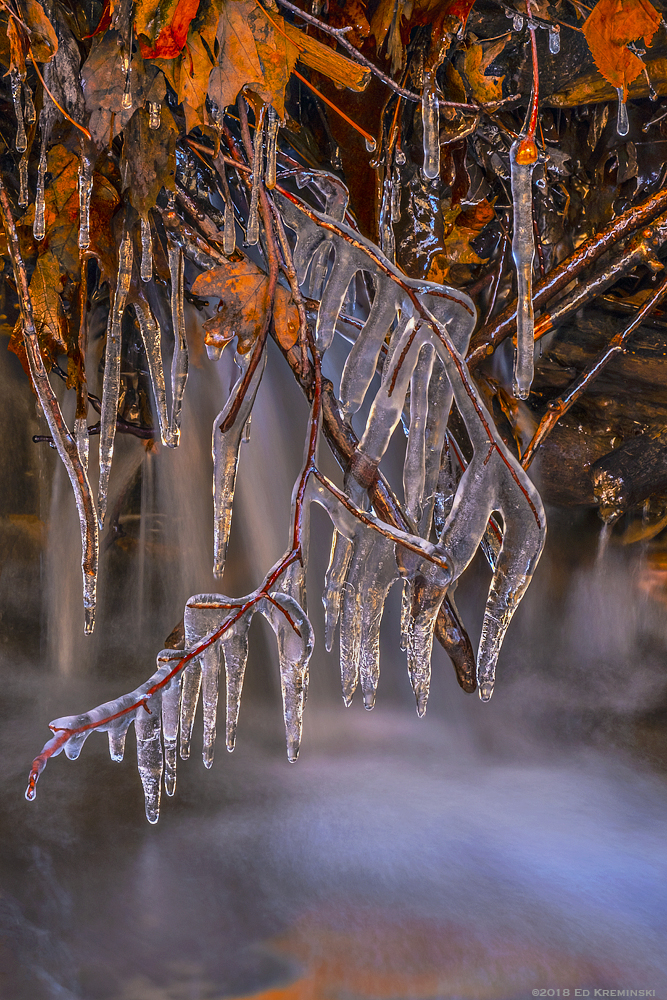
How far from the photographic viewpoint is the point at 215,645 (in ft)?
2.36

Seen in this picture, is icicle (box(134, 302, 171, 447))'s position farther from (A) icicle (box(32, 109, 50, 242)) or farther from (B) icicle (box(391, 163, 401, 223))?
(B) icicle (box(391, 163, 401, 223))

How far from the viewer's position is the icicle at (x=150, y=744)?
67cm

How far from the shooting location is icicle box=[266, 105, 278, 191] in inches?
33.4

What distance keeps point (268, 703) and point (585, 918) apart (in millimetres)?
1200

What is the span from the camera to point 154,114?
0.89 metres

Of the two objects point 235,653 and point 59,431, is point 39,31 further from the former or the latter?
point 235,653

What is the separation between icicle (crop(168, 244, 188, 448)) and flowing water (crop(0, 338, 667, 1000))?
0.74m

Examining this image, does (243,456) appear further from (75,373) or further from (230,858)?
(230,858)

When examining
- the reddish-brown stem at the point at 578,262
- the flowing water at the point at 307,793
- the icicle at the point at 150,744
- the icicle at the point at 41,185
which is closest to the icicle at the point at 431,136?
the reddish-brown stem at the point at 578,262

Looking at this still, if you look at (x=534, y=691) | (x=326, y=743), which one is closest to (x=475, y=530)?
(x=326, y=743)

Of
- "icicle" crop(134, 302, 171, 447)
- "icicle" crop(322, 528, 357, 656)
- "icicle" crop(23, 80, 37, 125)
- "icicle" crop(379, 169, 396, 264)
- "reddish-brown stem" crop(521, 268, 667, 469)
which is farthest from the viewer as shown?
"reddish-brown stem" crop(521, 268, 667, 469)

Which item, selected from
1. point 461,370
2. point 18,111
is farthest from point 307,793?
point 18,111

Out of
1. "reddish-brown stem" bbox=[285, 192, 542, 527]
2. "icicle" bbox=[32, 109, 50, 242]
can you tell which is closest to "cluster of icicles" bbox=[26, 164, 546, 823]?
"reddish-brown stem" bbox=[285, 192, 542, 527]

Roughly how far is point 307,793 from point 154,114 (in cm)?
145
